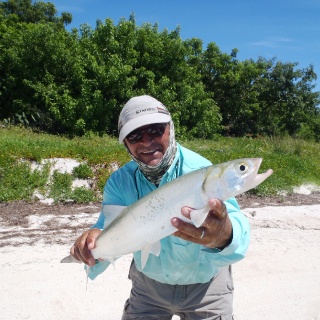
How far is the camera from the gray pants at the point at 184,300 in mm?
2727

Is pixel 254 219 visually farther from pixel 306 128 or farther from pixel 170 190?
pixel 306 128

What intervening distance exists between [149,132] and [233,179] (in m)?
0.73

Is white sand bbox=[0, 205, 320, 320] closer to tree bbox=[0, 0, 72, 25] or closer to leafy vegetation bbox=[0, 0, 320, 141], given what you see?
leafy vegetation bbox=[0, 0, 320, 141]

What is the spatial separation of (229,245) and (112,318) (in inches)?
118

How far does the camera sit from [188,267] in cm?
262

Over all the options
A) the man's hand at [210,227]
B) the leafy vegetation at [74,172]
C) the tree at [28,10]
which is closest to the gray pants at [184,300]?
the man's hand at [210,227]

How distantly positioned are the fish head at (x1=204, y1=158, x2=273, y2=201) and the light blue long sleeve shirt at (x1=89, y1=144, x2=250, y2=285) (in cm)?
47

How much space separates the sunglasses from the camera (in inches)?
98.0

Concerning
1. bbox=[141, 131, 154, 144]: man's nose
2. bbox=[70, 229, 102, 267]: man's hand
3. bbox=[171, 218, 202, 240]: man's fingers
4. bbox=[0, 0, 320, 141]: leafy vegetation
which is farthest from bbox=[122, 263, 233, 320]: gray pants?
A: bbox=[0, 0, 320, 141]: leafy vegetation

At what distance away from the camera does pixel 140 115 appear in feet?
8.13

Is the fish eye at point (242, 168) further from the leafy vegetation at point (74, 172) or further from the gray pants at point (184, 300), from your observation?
the leafy vegetation at point (74, 172)

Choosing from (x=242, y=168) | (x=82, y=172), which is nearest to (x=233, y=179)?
(x=242, y=168)

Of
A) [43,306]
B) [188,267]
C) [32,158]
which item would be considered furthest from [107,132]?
[188,267]

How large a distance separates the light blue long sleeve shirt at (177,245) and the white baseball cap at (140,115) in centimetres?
28
